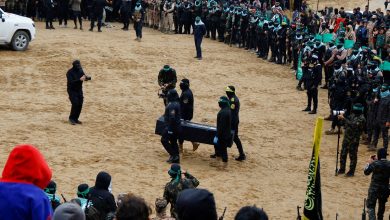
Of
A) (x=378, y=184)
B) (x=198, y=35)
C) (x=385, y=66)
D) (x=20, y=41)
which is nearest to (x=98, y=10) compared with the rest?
(x=198, y=35)

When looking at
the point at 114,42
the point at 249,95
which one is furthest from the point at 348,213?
the point at 114,42

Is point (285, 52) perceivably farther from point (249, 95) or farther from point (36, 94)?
point (36, 94)

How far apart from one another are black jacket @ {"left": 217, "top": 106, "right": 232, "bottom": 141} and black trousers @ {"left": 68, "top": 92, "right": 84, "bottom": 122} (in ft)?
12.7

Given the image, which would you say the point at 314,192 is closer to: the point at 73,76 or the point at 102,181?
the point at 102,181

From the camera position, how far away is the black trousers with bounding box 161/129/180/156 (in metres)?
15.1

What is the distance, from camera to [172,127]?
14.9 metres

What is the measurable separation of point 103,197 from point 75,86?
27.3 ft

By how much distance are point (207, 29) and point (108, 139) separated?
16731 mm

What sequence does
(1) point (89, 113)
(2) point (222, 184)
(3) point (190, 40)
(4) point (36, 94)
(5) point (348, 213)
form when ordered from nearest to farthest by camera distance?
(5) point (348, 213) → (2) point (222, 184) → (1) point (89, 113) → (4) point (36, 94) → (3) point (190, 40)

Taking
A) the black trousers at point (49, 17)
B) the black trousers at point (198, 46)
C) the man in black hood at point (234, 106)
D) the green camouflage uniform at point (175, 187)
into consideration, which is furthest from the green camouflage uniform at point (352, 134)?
the black trousers at point (49, 17)

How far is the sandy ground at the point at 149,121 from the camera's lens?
46.5ft

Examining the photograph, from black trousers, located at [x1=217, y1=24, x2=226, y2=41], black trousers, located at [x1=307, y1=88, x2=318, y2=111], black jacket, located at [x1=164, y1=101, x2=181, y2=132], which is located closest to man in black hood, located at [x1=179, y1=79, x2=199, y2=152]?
black jacket, located at [x1=164, y1=101, x2=181, y2=132]

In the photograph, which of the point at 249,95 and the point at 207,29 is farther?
the point at 207,29

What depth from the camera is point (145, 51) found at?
27.7m
